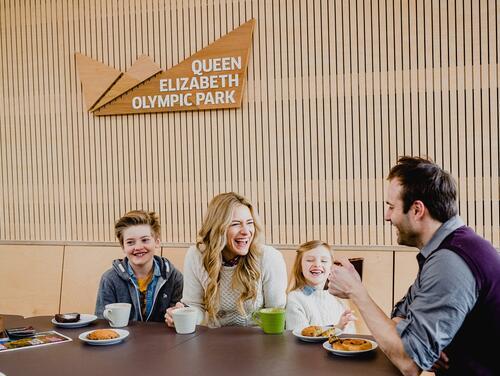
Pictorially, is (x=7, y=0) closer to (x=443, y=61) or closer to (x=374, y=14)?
(x=374, y=14)

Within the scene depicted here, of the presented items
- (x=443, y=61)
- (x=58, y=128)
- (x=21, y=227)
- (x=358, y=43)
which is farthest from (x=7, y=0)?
(x=443, y=61)

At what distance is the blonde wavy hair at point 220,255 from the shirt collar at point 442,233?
1.22m

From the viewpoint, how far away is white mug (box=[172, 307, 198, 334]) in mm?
2525

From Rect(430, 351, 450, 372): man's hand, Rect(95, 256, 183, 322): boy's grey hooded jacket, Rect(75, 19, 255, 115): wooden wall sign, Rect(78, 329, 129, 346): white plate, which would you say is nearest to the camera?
Rect(430, 351, 450, 372): man's hand

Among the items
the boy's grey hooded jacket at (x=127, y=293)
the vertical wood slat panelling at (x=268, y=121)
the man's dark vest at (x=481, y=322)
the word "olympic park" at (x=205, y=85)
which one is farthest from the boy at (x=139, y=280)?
the man's dark vest at (x=481, y=322)

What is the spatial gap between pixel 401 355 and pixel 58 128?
393 centimetres

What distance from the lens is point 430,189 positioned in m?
2.19

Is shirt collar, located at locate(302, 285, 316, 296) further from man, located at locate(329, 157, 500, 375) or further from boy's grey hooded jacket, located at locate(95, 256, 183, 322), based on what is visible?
man, located at locate(329, 157, 500, 375)

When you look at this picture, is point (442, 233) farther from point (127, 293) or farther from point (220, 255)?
point (127, 293)

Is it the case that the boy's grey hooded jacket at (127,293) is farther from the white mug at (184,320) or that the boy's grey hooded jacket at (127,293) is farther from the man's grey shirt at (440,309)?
the man's grey shirt at (440,309)

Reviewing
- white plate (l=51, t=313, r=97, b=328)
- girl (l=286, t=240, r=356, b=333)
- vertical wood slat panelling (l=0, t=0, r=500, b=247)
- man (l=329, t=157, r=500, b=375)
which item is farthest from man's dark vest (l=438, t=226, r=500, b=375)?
vertical wood slat panelling (l=0, t=0, r=500, b=247)

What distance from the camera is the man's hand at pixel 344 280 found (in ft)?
7.30

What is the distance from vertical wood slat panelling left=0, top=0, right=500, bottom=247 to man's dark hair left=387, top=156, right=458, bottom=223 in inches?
76.8

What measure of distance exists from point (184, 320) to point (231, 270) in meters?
0.74
